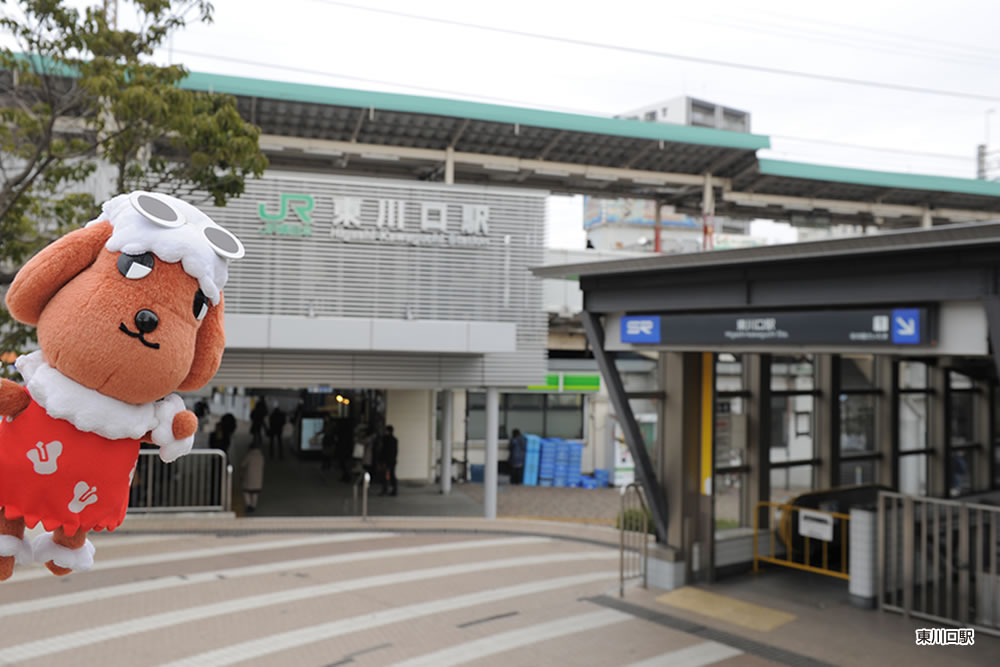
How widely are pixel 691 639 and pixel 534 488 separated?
48.3 feet

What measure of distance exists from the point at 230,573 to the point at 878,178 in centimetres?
2516

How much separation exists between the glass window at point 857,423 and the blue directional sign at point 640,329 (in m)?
4.42

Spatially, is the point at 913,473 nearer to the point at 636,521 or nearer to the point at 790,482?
the point at 790,482

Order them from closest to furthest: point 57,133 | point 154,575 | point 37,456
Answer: point 37,456 → point 154,575 → point 57,133

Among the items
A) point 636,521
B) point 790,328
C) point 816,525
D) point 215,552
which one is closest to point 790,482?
point 816,525

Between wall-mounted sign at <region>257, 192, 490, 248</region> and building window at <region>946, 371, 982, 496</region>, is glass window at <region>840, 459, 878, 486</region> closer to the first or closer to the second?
building window at <region>946, 371, 982, 496</region>

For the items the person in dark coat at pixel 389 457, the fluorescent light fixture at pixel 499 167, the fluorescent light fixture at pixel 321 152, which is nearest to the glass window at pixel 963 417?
the person in dark coat at pixel 389 457

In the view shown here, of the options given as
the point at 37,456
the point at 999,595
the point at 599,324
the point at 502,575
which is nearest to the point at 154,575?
the point at 502,575

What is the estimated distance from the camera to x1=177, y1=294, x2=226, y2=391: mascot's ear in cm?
331

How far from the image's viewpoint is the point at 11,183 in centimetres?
934

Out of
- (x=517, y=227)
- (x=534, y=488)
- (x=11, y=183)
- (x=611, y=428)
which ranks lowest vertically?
(x=534, y=488)

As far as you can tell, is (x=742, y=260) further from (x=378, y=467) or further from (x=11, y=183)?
(x=378, y=467)

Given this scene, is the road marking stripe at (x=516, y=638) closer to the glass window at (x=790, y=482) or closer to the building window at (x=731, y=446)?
the building window at (x=731, y=446)

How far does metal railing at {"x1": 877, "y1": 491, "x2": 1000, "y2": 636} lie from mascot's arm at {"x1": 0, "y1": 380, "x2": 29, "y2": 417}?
909 cm
